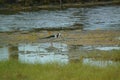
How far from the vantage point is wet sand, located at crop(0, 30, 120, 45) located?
1537 cm

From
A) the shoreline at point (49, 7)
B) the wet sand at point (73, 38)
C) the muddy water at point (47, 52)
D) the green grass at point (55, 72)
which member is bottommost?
the shoreline at point (49, 7)

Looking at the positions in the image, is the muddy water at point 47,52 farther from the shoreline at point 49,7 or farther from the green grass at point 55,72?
the shoreline at point 49,7

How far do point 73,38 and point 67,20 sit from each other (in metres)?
7.97

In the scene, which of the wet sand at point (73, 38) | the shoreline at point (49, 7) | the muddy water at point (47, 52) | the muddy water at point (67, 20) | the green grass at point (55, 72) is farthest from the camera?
the shoreline at point (49, 7)

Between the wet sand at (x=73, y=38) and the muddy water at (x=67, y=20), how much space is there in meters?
2.27

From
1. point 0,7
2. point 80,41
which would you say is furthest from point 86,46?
point 0,7

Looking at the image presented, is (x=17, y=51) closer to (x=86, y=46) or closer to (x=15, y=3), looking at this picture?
(x=86, y=46)

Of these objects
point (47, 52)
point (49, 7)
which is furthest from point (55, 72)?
point (49, 7)

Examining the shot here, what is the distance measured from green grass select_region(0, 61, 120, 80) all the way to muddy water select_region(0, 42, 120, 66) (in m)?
2.20

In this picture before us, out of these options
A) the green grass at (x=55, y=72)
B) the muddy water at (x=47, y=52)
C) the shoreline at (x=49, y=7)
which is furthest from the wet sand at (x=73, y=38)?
the shoreline at (x=49, y=7)

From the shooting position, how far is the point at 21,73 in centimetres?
873

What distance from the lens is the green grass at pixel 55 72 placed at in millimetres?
8094

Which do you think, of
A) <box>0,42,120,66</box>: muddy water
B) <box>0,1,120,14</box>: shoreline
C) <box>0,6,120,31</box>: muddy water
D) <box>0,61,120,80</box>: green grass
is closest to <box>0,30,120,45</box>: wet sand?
<box>0,42,120,66</box>: muddy water

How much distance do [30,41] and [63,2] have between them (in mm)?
19583
